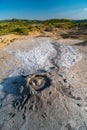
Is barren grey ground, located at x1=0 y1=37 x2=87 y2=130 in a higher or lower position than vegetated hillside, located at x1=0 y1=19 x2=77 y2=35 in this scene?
higher

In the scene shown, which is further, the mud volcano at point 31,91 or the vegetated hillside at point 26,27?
the vegetated hillside at point 26,27

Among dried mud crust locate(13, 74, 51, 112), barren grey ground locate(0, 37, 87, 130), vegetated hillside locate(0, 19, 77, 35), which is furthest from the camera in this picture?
vegetated hillside locate(0, 19, 77, 35)

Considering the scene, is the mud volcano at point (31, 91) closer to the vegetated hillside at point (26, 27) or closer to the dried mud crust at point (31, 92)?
the dried mud crust at point (31, 92)

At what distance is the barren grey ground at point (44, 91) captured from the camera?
8.06 meters

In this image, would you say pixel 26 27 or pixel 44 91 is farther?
pixel 26 27

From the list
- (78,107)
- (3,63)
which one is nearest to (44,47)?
(3,63)

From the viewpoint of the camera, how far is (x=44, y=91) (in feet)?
30.0

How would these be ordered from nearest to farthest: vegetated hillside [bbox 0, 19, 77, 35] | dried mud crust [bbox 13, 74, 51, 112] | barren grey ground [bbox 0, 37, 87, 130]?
barren grey ground [bbox 0, 37, 87, 130], dried mud crust [bbox 13, 74, 51, 112], vegetated hillside [bbox 0, 19, 77, 35]

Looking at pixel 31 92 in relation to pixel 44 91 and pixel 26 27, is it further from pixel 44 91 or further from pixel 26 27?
pixel 26 27

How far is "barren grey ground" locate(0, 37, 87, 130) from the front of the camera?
8062 millimetres

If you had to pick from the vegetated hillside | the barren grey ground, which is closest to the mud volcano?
the barren grey ground

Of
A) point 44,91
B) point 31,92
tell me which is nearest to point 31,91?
point 31,92

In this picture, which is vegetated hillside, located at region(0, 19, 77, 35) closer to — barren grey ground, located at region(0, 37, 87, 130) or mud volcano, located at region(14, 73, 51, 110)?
barren grey ground, located at region(0, 37, 87, 130)

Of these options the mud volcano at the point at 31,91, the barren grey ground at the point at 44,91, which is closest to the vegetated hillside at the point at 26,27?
the barren grey ground at the point at 44,91
